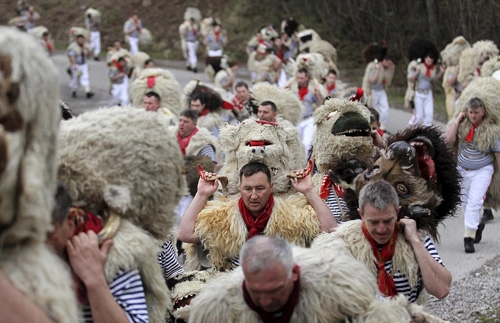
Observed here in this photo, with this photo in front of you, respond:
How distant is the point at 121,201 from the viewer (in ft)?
13.3

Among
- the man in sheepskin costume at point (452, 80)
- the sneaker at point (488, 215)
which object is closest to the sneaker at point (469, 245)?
the sneaker at point (488, 215)

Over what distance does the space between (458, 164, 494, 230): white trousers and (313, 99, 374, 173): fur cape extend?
9.27ft

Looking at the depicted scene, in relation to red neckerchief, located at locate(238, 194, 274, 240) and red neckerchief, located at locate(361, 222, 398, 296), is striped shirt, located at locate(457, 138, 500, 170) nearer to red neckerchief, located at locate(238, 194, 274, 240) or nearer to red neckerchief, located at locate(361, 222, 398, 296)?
red neckerchief, located at locate(238, 194, 274, 240)

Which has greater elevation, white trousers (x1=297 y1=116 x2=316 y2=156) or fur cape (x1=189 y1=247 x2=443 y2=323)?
fur cape (x1=189 y1=247 x2=443 y2=323)

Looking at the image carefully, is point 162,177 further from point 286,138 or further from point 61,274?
point 286,138

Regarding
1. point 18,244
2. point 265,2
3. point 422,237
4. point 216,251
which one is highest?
point 18,244

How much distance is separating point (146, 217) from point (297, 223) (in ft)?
8.63

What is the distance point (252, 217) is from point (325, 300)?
2.42 m

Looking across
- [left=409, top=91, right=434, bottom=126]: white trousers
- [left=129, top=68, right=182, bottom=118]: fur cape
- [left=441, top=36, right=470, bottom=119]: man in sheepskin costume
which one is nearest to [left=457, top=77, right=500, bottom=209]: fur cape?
[left=129, top=68, right=182, bottom=118]: fur cape

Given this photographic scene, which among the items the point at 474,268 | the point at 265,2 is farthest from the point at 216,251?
the point at 265,2

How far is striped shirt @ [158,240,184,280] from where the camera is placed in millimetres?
6160

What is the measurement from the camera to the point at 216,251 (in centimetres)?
679

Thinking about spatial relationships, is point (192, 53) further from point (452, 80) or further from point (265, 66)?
point (452, 80)

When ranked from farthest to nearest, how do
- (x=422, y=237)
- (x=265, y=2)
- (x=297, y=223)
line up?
(x=265, y=2), (x=297, y=223), (x=422, y=237)
